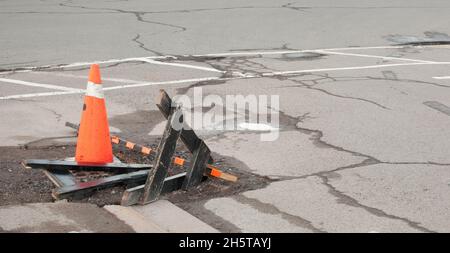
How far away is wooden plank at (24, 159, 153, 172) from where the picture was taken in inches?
263

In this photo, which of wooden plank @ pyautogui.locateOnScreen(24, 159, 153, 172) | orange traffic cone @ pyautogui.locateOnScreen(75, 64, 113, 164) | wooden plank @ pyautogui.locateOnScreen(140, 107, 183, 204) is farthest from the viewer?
orange traffic cone @ pyautogui.locateOnScreen(75, 64, 113, 164)

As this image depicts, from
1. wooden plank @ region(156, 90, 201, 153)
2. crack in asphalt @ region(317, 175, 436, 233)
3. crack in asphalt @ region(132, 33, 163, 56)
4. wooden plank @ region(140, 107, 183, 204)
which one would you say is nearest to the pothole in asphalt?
wooden plank @ region(140, 107, 183, 204)

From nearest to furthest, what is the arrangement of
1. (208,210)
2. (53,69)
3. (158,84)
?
(208,210) → (158,84) → (53,69)

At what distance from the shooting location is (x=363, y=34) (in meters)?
15.9

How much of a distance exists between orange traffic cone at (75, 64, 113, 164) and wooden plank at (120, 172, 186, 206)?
85cm

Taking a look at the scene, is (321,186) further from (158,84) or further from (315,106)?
(158,84)

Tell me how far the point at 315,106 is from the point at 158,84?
2.41m

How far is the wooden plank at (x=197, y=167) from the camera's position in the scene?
6.60 metres

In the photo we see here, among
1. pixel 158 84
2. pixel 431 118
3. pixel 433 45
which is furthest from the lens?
pixel 433 45

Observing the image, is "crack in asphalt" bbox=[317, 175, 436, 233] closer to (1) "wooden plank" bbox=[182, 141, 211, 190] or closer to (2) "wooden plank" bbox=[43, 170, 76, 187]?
(1) "wooden plank" bbox=[182, 141, 211, 190]

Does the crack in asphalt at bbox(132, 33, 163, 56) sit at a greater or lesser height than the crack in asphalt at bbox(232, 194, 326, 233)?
greater

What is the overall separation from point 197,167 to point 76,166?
109 cm

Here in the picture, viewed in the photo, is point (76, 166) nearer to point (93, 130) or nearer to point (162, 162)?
point (93, 130)

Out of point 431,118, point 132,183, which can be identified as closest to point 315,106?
point 431,118
